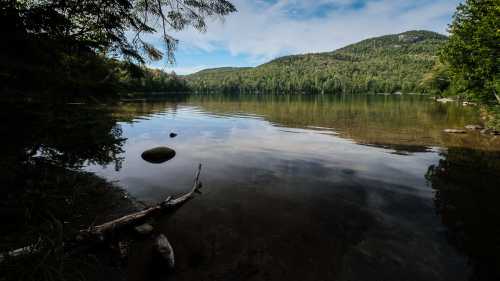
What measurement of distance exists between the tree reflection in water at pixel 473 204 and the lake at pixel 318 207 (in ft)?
0.14

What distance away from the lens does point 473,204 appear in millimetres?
10031

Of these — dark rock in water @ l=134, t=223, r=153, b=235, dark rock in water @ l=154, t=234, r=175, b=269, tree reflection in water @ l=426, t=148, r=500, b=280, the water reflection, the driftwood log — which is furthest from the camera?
dark rock in water @ l=134, t=223, r=153, b=235

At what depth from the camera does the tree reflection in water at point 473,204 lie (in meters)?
6.98

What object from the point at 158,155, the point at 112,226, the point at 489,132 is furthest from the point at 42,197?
the point at 489,132

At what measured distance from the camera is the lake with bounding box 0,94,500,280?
666 centimetres

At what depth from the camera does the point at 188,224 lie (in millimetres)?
8547

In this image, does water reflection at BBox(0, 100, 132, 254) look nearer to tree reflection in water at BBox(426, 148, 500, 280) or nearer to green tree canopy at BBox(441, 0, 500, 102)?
tree reflection in water at BBox(426, 148, 500, 280)

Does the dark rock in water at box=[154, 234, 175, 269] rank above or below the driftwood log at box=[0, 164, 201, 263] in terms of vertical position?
below

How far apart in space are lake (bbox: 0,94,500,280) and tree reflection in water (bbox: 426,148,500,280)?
4 cm

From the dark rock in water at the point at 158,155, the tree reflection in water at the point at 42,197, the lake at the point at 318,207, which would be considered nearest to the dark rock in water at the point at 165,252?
the lake at the point at 318,207

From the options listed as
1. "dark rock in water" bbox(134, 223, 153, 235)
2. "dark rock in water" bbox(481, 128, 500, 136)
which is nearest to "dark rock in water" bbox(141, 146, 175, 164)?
"dark rock in water" bbox(134, 223, 153, 235)

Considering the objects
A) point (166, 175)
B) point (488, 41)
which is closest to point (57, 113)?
point (166, 175)

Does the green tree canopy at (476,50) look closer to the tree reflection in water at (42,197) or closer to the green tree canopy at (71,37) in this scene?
the green tree canopy at (71,37)

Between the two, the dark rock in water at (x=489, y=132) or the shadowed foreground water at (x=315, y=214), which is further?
the dark rock in water at (x=489, y=132)
